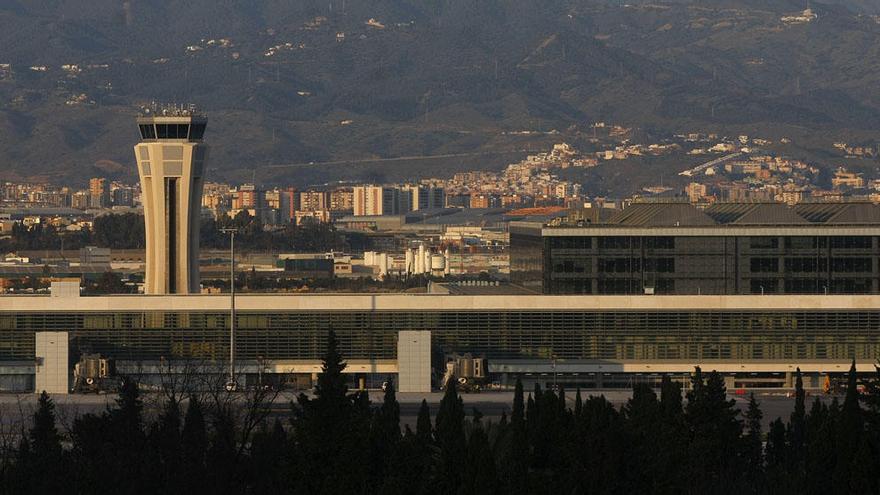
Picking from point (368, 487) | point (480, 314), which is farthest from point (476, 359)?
point (368, 487)

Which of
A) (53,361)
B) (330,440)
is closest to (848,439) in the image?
(330,440)

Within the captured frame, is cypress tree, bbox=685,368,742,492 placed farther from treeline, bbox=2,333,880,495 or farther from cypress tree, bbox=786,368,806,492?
cypress tree, bbox=786,368,806,492

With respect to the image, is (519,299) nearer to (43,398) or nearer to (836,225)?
(836,225)

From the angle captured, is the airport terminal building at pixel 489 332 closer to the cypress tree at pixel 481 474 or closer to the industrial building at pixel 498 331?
the industrial building at pixel 498 331

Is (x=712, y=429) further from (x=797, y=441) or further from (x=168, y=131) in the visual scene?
(x=168, y=131)

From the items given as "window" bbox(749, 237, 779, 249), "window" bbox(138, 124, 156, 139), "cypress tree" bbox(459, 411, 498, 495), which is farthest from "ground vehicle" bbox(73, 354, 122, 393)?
"cypress tree" bbox(459, 411, 498, 495)

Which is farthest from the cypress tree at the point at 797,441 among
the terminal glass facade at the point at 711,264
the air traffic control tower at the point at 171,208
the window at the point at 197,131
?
the window at the point at 197,131
